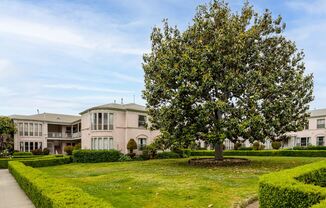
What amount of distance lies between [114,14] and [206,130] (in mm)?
11708

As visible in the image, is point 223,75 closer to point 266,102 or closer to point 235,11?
point 266,102

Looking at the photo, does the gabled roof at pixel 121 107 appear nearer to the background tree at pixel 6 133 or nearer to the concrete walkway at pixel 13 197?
the background tree at pixel 6 133

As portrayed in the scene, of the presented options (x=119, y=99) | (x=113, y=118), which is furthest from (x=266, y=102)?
(x=119, y=99)

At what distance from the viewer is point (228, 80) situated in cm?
2330

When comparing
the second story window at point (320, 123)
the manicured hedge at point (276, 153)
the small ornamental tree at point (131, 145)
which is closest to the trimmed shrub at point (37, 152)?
the small ornamental tree at point (131, 145)

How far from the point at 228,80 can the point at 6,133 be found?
3780 cm

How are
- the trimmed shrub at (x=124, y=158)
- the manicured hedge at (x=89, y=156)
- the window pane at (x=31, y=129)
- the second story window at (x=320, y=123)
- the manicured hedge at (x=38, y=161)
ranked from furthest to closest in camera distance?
the second story window at (x=320, y=123) < the window pane at (x=31, y=129) < the trimmed shrub at (x=124, y=158) < the manicured hedge at (x=89, y=156) < the manicured hedge at (x=38, y=161)

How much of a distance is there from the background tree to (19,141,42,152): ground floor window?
1.98 m

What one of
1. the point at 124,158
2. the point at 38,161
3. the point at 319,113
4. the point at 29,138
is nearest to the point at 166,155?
the point at 124,158

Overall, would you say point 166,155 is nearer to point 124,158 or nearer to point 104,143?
point 124,158

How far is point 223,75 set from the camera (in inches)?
973

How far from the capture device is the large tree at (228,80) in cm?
2338

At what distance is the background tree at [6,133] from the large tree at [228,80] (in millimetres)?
29726

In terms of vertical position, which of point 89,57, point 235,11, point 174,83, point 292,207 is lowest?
point 292,207
